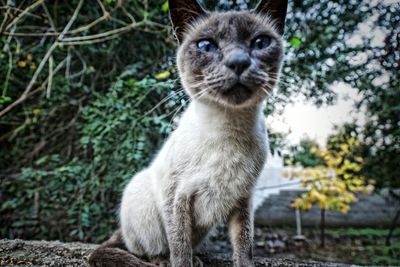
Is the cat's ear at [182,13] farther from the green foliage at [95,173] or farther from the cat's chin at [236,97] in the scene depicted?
the green foliage at [95,173]

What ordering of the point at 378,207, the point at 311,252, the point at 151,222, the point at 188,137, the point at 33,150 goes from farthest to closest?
the point at 378,207, the point at 311,252, the point at 33,150, the point at 151,222, the point at 188,137

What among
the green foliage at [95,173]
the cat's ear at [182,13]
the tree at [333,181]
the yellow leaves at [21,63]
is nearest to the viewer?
the cat's ear at [182,13]

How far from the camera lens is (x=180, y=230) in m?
1.46

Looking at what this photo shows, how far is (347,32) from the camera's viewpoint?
2359mm

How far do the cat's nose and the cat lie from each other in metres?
0.03

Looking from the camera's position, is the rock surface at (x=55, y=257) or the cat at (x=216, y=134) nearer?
the cat at (x=216, y=134)

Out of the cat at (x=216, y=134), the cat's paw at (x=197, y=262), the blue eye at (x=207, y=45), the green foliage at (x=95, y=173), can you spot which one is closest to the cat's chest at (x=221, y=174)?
the cat at (x=216, y=134)

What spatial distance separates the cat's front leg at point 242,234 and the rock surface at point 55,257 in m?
0.28

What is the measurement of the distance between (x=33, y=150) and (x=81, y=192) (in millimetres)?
807

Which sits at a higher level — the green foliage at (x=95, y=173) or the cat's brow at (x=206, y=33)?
the cat's brow at (x=206, y=33)

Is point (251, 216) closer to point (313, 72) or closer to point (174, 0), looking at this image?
point (174, 0)

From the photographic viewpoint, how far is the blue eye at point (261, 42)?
4.78 ft

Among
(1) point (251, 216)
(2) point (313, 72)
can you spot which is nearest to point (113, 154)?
(1) point (251, 216)

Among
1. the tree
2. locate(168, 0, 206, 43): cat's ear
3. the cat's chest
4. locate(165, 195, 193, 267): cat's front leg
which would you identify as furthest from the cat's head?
the tree
